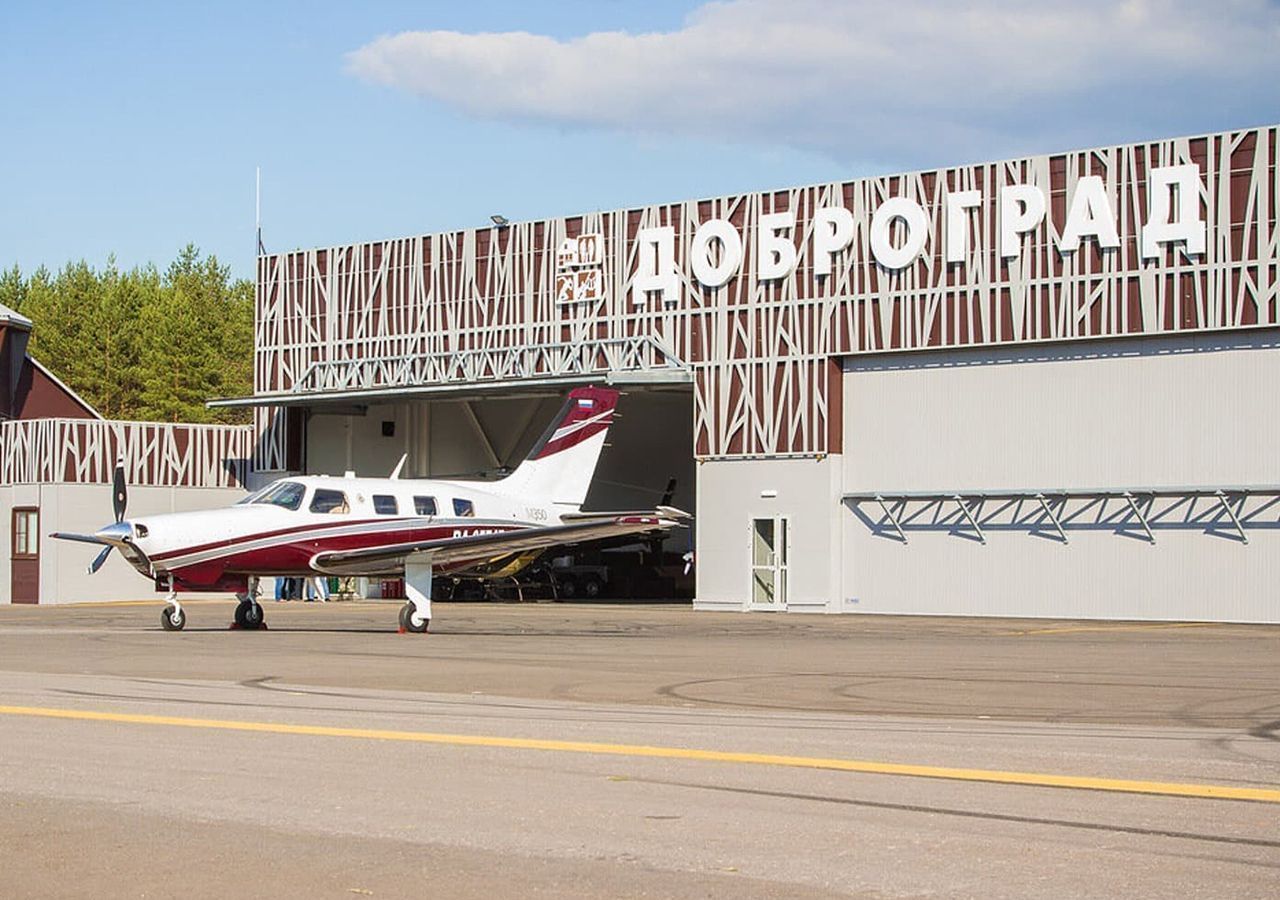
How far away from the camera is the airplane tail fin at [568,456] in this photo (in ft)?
102

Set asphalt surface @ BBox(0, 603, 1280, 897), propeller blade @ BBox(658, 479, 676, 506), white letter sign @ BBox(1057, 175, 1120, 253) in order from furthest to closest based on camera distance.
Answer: propeller blade @ BBox(658, 479, 676, 506) < white letter sign @ BBox(1057, 175, 1120, 253) < asphalt surface @ BBox(0, 603, 1280, 897)

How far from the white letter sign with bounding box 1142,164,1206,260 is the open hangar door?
1702 centimetres

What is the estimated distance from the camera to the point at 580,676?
17609 millimetres

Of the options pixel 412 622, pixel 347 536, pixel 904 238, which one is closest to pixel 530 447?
pixel 904 238

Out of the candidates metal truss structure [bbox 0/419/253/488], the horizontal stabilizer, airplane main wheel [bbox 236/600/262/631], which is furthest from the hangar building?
airplane main wheel [bbox 236/600/262/631]

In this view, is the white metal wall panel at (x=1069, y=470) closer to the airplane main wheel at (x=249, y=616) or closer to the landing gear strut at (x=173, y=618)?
the airplane main wheel at (x=249, y=616)

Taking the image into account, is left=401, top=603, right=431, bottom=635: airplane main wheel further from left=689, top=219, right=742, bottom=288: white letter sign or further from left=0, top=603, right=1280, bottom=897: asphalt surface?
left=689, top=219, right=742, bottom=288: white letter sign

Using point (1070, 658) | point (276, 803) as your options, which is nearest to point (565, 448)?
point (1070, 658)

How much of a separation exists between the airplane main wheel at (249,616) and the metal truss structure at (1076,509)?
15736mm

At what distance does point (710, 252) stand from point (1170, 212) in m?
11.7

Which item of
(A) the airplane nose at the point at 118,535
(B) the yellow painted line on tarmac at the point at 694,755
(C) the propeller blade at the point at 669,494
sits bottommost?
(B) the yellow painted line on tarmac at the point at 694,755

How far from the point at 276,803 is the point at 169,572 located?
18.4m

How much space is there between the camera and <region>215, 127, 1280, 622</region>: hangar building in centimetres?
3409

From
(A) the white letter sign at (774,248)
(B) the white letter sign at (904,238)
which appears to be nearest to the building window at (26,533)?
(A) the white letter sign at (774,248)
